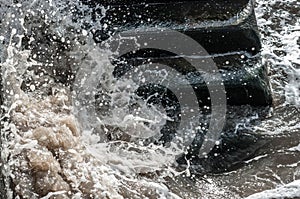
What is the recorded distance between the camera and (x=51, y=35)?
5.04m

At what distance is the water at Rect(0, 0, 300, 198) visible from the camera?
4.01 metres

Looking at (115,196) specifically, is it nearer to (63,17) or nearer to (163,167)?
(163,167)

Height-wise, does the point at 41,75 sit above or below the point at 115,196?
above

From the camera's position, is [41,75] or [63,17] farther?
[63,17]

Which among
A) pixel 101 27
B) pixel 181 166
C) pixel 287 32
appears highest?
pixel 101 27

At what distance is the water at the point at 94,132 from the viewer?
4.01 metres

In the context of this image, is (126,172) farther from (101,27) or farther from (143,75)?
(101,27)

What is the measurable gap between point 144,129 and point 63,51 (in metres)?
1.00

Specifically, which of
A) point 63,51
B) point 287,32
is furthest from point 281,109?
point 63,51

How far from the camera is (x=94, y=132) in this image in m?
4.50

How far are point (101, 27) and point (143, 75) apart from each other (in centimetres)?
60

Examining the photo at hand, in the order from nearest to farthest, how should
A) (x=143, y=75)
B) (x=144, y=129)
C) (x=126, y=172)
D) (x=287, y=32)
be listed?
1. (x=126, y=172)
2. (x=144, y=129)
3. (x=143, y=75)
4. (x=287, y=32)

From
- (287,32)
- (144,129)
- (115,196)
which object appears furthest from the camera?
(287,32)

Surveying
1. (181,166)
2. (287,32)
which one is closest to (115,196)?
(181,166)
